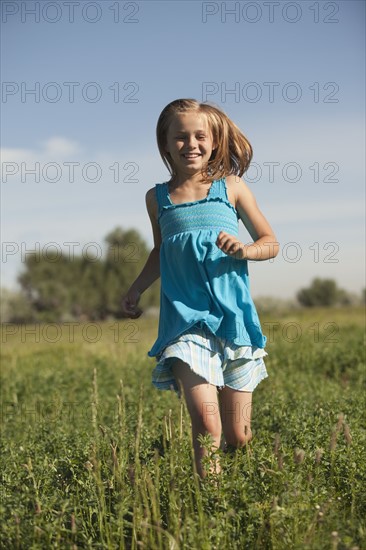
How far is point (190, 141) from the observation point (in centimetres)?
459

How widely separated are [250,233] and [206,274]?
46 centimetres

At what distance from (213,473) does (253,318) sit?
1029mm

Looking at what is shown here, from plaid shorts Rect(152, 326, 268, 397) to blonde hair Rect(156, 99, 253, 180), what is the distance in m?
1.06

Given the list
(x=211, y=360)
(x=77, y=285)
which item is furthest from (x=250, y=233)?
(x=77, y=285)

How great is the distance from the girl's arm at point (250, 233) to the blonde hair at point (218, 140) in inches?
5.1

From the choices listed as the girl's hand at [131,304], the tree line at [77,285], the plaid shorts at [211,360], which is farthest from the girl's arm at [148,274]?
the tree line at [77,285]

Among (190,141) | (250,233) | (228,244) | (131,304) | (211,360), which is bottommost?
(211,360)

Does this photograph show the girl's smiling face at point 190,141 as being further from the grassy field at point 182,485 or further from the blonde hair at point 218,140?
the grassy field at point 182,485

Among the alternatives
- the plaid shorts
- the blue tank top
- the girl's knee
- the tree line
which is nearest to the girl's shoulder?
the blue tank top

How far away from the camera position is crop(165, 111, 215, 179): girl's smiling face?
181 inches

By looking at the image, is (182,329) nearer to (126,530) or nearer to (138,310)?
(138,310)

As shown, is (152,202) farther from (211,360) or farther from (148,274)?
(211,360)

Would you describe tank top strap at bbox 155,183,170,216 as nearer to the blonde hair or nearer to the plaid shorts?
the blonde hair

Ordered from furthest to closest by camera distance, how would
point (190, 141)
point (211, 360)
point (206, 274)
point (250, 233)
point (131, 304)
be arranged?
1. point (131, 304)
2. point (250, 233)
3. point (190, 141)
4. point (206, 274)
5. point (211, 360)
